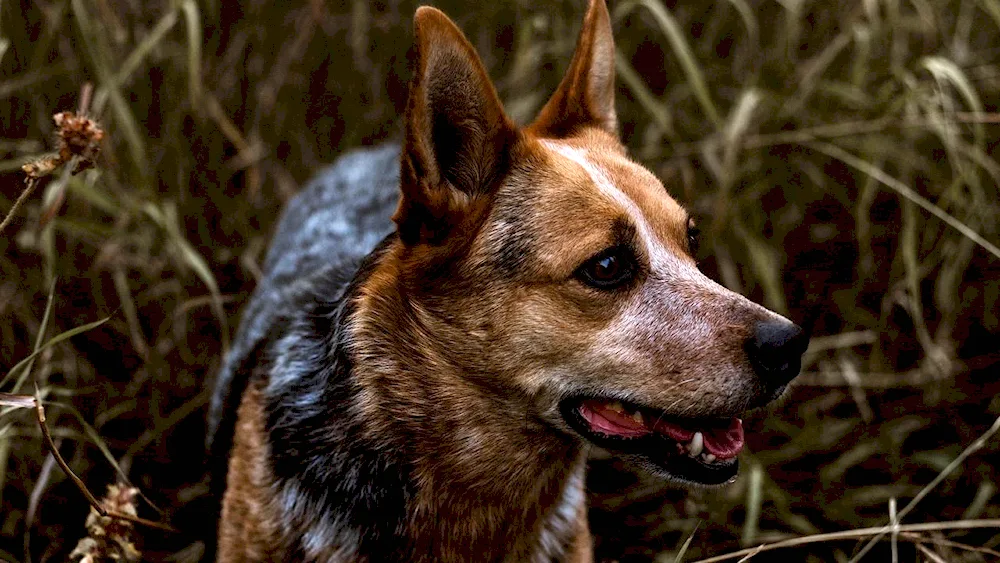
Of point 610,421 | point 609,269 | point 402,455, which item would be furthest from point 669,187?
point 402,455

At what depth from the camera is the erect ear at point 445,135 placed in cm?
238

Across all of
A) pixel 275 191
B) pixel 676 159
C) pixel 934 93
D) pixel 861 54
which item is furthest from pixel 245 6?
pixel 934 93

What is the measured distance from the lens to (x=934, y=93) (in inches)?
168

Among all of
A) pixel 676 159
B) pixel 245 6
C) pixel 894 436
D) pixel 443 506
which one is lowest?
pixel 894 436

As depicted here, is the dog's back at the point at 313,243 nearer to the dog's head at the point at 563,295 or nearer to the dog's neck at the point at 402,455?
the dog's neck at the point at 402,455

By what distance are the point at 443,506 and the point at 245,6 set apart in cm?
286

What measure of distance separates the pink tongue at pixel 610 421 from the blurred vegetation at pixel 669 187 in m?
1.15

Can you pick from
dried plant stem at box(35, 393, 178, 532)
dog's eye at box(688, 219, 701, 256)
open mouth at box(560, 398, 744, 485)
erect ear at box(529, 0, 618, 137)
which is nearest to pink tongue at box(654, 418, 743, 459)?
open mouth at box(560, 398, 744, 485)

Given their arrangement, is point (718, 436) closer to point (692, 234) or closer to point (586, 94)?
point (692, 234)

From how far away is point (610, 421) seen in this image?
2.55 m

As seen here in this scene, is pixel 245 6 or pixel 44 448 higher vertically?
pixel 245 6

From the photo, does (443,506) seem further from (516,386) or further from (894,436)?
(894,436)

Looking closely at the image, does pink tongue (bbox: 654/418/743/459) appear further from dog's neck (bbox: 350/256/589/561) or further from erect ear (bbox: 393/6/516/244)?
erect ear (bbox: 393/6/516/244)

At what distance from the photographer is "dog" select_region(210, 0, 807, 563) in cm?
247
